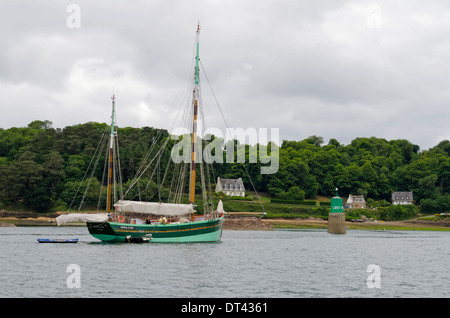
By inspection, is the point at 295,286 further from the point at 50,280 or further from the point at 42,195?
the point at 42,195

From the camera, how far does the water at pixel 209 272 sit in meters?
36.1

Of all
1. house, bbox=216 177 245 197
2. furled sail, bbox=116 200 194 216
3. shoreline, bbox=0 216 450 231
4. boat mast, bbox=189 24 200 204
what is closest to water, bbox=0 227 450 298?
furled sail, bbox=116 200 194 216

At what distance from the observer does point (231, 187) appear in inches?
7589

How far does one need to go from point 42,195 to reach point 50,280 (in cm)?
11654

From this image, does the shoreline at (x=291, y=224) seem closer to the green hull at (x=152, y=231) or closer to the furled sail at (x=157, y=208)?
the green hull at (x=152, y=231)

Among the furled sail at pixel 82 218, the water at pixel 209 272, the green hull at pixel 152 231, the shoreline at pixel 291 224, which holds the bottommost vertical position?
the shoreline at pixel 291 224

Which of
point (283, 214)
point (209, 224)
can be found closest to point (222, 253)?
point (209, 224)

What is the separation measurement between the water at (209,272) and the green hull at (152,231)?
3817 millimetres

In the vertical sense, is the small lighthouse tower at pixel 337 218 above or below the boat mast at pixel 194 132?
below

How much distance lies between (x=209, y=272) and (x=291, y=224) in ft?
372

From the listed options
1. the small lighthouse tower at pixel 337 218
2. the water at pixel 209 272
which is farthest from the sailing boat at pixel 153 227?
the small lighthouse tower at pixel 337 218

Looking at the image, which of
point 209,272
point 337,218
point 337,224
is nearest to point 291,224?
point 337,218
